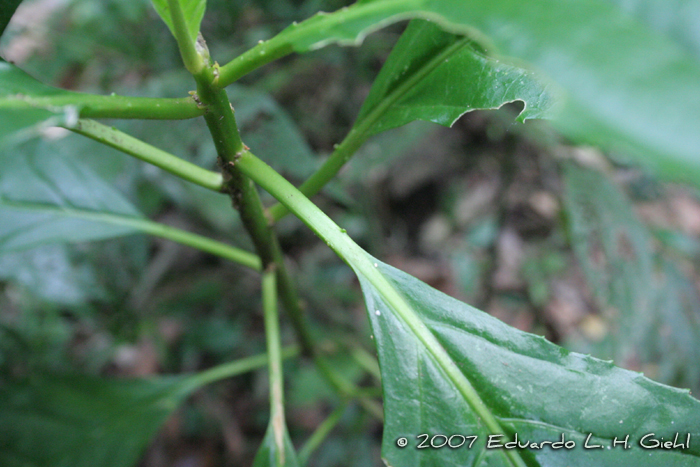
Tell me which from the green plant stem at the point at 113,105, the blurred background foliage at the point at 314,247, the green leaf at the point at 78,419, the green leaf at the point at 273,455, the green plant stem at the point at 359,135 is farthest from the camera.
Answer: the blurred background foliage at the point at 314,247

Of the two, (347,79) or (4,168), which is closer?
(4,168)

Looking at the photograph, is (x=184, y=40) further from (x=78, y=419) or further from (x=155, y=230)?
(x=78, y=419)

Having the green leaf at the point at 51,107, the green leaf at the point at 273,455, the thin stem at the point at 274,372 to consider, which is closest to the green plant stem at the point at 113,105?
the green leaf at the point at 51,107

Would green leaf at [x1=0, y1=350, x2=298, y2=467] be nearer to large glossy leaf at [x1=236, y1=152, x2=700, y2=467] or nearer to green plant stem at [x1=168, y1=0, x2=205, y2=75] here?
large glossy leaf at [x1=236, y1=152, x2=700, y2=467]

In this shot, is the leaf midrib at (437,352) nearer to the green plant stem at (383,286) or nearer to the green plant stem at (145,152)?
the green plant stem at (383,286)

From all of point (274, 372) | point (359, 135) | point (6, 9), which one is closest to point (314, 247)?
point (274, 372)

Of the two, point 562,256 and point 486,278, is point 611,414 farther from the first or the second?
point 562,256

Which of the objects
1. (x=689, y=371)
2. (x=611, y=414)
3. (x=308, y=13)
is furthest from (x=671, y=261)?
(x=308, y=13)

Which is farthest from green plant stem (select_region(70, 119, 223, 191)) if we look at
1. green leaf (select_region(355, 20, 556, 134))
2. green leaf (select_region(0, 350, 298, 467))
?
green leaf (select_region(0, 350, 298, 467))
